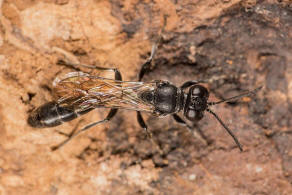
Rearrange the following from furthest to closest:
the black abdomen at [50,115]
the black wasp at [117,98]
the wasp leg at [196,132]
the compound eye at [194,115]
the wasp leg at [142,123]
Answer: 1. the wasp leg at [142,123]
2. the wasp leg at [196,132]
3. the compound eye at [194,115]
4. the black wasp at [117,98]
5. the black abdomen at [50,115]

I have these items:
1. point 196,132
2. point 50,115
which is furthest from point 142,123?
point 50,115

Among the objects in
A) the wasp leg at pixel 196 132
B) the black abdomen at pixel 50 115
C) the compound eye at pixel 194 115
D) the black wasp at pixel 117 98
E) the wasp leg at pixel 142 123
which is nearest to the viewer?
the black abdomen at pixel 50 115

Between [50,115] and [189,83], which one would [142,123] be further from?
[50,115]

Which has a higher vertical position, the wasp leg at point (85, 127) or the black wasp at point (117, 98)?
the black wasp at point (117, 98)

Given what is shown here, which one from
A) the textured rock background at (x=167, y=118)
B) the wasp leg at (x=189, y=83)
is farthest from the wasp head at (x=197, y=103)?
the textured rock background at (x=167, y=118)

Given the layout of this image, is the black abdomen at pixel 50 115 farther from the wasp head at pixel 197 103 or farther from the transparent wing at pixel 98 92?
the wasp head at pixel 197 103

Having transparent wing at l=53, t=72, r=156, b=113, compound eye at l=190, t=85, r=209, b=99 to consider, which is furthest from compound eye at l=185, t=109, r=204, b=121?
transparent wing at l=53, t=72, r=156, b=113
